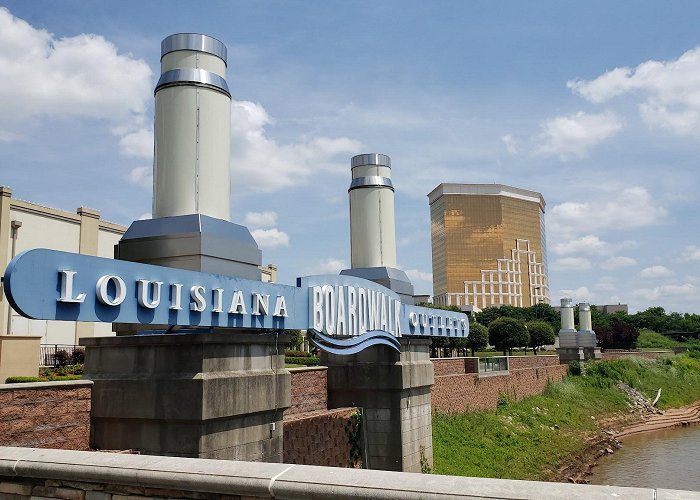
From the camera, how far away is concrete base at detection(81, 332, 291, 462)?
1031 cm

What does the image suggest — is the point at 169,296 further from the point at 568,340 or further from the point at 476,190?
the point at 476,190

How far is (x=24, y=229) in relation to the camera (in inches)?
1410

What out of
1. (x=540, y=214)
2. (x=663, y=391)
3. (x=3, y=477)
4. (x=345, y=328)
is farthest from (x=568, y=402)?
(x=540, y=214)

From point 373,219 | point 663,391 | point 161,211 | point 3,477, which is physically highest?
point 373,219

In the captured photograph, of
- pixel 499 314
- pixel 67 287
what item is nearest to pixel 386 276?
pixel 67 287

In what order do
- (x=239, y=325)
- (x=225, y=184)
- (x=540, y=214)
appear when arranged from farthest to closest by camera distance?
1. (x=540, y=214)
2. (x=225, y=184)
3. (x=239, y=325)

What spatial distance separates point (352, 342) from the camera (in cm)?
1541

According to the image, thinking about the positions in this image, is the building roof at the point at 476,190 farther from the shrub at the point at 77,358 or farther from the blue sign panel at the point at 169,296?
the blue sign panel at the point at 169,296

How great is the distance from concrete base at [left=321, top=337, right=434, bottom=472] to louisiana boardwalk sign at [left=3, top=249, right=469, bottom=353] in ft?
7.40

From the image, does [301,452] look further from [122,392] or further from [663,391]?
[663,391]

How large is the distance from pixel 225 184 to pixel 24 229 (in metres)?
28.7

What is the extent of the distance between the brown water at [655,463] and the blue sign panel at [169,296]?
17.9m

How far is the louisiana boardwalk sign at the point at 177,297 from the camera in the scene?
816 cm

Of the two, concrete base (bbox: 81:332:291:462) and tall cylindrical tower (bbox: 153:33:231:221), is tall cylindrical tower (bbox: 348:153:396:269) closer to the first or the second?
tall cylindrical tower (bbox: 153:33:231:221)
